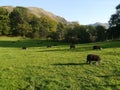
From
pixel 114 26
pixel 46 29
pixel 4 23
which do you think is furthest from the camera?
pixel 46 29

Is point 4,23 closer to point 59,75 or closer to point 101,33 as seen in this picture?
point 101,33

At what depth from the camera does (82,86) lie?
25953 mm

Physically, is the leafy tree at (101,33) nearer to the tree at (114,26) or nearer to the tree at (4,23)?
the tree at (114,26)

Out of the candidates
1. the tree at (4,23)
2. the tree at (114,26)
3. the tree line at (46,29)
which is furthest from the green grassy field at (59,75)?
the tree at (4,23)

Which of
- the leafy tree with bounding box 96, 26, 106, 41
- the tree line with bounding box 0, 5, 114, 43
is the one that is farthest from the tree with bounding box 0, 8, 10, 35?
the leafy tree with bounding box 96, 26, 106, 41

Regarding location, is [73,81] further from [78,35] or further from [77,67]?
[78,35]

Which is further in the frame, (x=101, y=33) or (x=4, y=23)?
(x=4, y=23)

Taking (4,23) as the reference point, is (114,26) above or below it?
below

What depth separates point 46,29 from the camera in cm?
12712

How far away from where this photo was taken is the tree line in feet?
335

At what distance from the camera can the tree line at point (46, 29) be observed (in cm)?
10218

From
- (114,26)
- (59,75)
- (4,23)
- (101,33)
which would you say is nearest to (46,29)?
(4,23)

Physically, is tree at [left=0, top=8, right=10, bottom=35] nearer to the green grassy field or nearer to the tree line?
the tree line

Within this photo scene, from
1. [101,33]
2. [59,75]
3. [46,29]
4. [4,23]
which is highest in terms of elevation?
[4,23]
